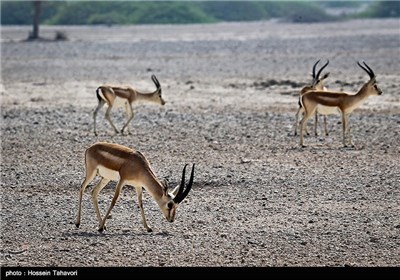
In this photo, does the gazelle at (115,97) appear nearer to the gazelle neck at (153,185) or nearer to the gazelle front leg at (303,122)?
the gazelle front leg at (303,122)

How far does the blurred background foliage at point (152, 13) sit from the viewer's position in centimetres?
8019

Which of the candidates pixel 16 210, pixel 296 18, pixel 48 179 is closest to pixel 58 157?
pixel 48 179

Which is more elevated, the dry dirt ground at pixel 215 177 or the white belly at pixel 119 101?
the white belly at pixel 119 101

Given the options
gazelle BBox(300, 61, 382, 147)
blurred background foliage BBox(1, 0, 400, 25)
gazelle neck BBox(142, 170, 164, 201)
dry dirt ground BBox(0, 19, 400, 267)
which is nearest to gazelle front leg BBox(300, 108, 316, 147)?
gazelle BBox(300, 61, 382, 147)

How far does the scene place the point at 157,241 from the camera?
32.9ft

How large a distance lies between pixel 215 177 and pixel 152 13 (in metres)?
72.2

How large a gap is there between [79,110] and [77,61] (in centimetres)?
1578

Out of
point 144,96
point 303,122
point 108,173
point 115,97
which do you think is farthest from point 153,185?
point 144,96

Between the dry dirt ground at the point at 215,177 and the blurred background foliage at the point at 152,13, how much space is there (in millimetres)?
50776

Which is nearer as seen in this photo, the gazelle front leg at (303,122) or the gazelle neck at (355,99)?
the gazelle front leg at (303,122)

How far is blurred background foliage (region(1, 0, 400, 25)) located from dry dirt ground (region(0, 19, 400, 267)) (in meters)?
50.8

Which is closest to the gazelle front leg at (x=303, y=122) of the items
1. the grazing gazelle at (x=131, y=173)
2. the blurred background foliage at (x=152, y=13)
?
the grazing gazelle at (x=131, y=173)

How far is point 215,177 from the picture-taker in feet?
44.3

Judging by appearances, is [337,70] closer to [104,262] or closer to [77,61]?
[77,61]
